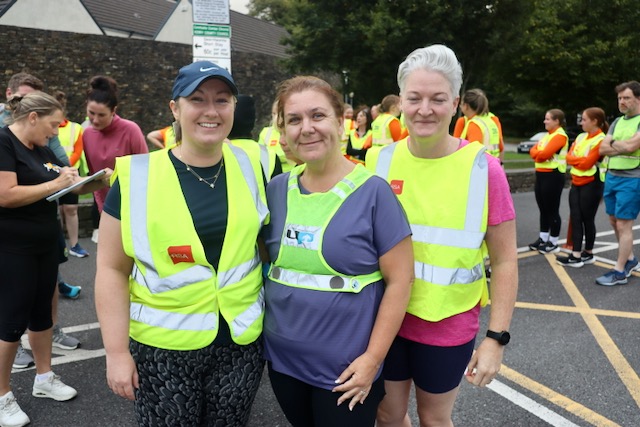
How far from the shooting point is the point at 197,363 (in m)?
1.76

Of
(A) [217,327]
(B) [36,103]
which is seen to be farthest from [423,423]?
(B) [36,103]

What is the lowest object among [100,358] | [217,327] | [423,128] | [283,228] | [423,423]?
[100,358]

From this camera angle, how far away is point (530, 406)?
3.18m

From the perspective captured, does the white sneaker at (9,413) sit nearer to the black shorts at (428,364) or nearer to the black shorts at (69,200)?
the black shorts at (428,364)

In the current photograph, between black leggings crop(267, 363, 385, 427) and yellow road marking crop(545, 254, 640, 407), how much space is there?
7.76 feet

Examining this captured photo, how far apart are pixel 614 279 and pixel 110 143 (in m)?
5.38

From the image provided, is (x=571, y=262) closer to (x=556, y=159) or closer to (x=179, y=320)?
(x=556, y=159)

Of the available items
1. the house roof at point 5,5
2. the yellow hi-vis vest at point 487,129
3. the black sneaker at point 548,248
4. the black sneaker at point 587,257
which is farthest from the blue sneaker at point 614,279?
the house roof at point 5,5

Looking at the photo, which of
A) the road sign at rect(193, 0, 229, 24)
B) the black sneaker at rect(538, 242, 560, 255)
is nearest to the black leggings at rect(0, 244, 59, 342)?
the road sign at rect(193, 0, 229, 24)

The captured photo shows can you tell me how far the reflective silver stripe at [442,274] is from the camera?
6.15ft

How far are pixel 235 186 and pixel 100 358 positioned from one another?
108 inches

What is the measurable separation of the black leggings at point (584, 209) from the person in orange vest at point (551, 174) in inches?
18.6

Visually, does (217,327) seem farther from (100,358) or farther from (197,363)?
(100,358)

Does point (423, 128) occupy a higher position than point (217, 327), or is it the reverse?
point (423, 128)
